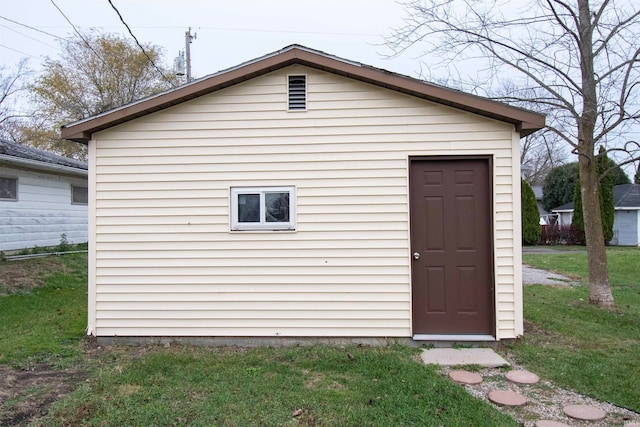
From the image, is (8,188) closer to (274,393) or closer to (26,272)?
(26,272)

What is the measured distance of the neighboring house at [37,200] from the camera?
10.2 metres

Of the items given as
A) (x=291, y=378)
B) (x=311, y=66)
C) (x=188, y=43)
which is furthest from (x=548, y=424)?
(x=188, y=43)

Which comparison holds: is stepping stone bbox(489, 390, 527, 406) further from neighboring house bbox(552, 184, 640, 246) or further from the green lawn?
neighboring house bbox(552, 184, 640, 246)

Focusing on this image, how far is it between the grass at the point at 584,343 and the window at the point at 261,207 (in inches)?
124

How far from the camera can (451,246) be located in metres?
5.39

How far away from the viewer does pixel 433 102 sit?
209 inches

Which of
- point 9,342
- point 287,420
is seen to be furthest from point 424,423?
point 9,342

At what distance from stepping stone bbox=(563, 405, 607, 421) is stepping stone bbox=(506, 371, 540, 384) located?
0.54 meters

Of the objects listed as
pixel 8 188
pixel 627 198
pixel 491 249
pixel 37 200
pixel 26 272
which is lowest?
pixel 26 272

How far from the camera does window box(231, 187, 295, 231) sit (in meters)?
5.42

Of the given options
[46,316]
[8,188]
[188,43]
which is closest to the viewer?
[46,316]

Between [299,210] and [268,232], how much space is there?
0.47 metres

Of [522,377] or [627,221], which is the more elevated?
[627,221]

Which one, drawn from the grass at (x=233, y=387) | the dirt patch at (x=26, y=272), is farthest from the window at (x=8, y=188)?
the grass at (x=233, y=387)
